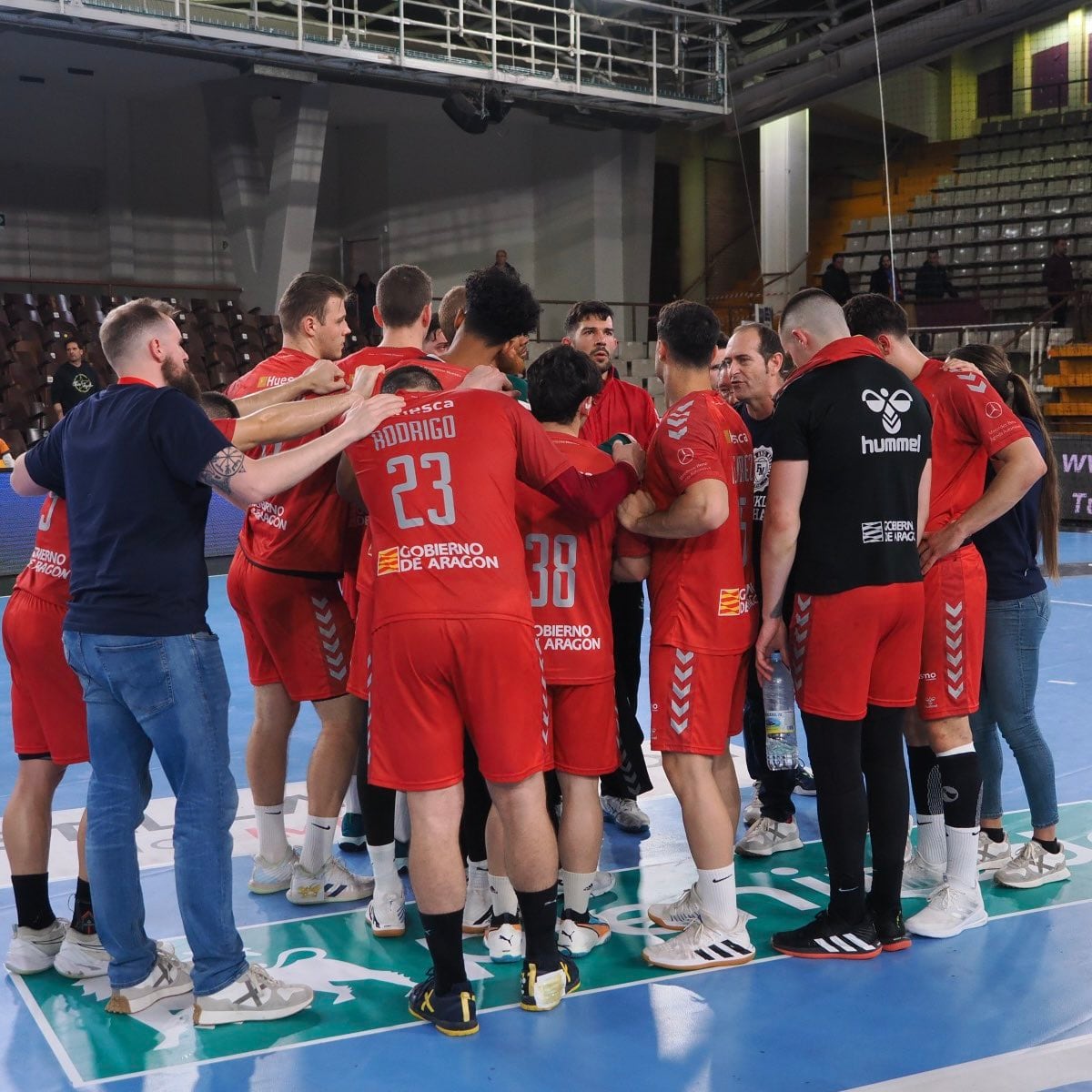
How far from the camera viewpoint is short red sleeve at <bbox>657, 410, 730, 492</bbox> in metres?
3.59

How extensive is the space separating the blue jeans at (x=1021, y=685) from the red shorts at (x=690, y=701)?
1.10 metres

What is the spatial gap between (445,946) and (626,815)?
174cm

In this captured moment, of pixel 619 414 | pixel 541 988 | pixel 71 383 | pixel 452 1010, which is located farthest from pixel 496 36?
pixel 452 1010

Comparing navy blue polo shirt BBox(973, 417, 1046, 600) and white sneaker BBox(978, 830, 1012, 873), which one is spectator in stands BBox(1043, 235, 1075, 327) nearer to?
navy blue polo shirt BBox(973, 417, 1046, 600)

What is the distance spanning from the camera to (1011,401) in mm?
4367

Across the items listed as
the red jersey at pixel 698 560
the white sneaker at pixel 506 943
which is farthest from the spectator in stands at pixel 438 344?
the white sneaker at pixel 506 943

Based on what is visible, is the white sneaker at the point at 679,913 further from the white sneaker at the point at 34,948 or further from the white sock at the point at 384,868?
the white sneaker at the point at 34,948

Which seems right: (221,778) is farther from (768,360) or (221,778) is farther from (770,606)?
(768,360)

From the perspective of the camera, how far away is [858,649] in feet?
12.0

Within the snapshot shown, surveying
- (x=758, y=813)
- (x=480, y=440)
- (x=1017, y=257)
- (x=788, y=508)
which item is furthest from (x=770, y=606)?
(x=1017, y=257)

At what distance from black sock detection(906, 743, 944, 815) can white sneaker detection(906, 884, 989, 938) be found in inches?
14.4

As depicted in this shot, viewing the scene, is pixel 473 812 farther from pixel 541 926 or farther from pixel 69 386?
pixel 69 386

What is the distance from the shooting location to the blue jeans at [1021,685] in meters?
4.24

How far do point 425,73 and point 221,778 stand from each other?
573 inches
